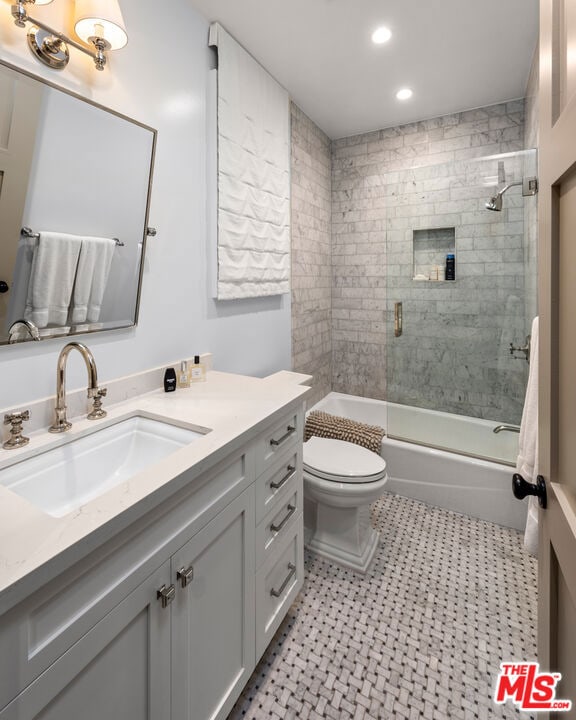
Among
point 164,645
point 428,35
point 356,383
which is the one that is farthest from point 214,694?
point 428,35

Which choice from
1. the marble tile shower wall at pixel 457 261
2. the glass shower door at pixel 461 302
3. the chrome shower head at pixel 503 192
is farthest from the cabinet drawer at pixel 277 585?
the chrome shower head at pixel 503 192

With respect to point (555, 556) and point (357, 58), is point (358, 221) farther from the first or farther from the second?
point (555, 556)

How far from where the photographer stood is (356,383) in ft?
11.3

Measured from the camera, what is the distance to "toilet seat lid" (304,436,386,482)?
6.15ft

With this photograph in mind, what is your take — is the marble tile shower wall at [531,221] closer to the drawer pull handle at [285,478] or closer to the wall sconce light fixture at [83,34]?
the drawer pull handle at [285,478]

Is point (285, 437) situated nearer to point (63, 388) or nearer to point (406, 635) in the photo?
point (63, 388)

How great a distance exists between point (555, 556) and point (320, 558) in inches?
56.2

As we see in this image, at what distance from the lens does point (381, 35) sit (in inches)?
77.5

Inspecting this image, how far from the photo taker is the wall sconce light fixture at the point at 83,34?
1095 millimetres

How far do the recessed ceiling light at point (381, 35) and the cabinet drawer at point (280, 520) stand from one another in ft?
→ 7.40

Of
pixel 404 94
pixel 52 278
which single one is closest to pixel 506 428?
pixel 404 94

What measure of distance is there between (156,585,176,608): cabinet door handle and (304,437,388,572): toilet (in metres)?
1.12

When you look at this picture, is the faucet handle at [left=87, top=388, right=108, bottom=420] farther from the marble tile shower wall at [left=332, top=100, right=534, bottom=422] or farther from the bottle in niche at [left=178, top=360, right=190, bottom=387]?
the marble tile shower wall at [left=332, top=100, right=534, bottom=422]

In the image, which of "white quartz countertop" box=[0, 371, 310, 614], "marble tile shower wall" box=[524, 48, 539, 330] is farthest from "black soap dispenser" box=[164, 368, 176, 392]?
"marble tile shower wall" box=[524, 48, 539, 330]
